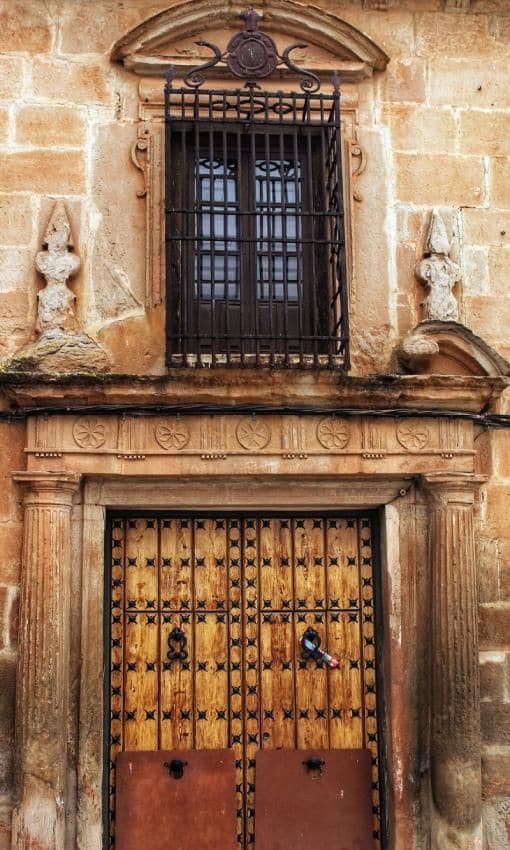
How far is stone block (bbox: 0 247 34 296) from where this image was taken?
549 cm

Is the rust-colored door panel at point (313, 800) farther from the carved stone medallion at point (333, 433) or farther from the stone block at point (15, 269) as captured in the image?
the stone block at point (15, 269)

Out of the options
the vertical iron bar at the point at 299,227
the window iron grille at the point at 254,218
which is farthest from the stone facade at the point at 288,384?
the vertical iron bar at the point at 299,227

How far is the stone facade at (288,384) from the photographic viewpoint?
5.21 meters

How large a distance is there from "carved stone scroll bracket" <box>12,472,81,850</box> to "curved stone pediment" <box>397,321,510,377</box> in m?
1.96

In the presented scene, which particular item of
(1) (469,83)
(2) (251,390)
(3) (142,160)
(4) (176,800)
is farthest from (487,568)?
(3) (142,160)

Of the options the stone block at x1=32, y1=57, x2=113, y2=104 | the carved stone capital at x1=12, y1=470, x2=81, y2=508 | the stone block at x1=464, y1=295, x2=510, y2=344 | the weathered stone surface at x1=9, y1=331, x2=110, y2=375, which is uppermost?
the stone block at x1=32, y1=57, x2=113, y2=104

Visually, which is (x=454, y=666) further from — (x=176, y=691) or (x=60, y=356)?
(x=60, y=356)

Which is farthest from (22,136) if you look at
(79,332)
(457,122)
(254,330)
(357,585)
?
(357,585)

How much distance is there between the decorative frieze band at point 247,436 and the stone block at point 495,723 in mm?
1402

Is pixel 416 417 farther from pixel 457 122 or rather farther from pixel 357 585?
pixel 457 122

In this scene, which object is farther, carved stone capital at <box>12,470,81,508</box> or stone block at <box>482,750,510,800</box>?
stone block at <box>482,750,510,800</box>

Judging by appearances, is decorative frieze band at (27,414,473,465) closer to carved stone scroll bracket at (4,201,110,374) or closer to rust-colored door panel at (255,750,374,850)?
carved stone scroll bracket at (4,201,110,374)

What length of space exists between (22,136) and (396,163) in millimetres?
2174

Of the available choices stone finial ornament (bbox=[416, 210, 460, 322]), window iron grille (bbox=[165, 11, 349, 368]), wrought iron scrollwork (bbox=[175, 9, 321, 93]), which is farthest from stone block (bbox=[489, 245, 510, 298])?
wrought iron scrollwork (bbox=[175, 9, 321, 93])
